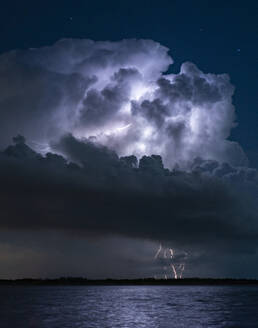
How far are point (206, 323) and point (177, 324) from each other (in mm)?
5535

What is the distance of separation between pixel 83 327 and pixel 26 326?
339 inches

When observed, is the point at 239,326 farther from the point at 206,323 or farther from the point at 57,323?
the point at 57,323

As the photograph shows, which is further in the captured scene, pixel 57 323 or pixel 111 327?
pixel 57 323

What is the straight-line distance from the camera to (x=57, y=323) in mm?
71875

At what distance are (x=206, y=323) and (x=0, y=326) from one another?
34023 mm

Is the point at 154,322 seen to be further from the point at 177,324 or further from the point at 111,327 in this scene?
the point at 111,327

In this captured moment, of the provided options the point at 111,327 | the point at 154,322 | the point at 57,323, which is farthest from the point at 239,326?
the point at 57,323

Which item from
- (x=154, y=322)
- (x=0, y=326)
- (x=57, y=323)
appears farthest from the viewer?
(x=154, y=322)

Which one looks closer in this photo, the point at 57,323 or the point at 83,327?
the point at 83,327

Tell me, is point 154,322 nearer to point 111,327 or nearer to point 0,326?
point 111,327

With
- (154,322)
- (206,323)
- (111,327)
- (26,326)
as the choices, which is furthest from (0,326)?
(206,323)

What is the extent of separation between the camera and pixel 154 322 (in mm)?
76625

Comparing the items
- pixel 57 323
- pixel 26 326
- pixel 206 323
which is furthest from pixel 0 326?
pixel 206 323

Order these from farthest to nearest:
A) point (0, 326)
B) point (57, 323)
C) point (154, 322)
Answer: point (154, 322), point (57, 323), point (0, 326)
